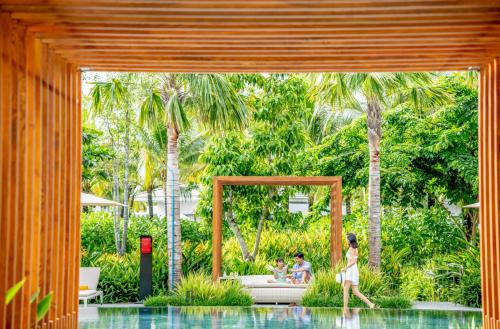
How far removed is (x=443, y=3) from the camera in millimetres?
6930

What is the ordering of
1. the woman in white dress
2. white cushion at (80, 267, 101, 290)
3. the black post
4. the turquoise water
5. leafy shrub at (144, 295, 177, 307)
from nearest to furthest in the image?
the turquoise water < the woman in white dress < white cushion at (80, 267, 101, 290) < leafy shrub at (144, 295, 177, 307) < the black post

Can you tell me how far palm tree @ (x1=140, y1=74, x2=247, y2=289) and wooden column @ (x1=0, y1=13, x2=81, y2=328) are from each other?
660cm

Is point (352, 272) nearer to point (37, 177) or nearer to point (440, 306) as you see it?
point (440, 306)

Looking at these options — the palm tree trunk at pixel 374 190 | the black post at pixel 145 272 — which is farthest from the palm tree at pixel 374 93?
the black post at pixel 145 272

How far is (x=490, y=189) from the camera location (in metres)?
9.20

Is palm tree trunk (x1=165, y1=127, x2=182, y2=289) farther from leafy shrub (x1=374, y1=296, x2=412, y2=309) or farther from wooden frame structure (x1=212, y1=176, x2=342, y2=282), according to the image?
leafy shrub (x1=374, y1=296, x2=412, y2=309)

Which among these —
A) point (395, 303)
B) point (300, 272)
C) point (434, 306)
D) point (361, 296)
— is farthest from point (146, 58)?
point (434, 306)

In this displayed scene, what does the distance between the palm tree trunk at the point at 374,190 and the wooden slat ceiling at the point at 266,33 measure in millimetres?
7836

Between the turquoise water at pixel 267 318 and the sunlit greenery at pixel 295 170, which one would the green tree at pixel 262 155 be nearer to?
the sunlit greenery at pixel 295 170

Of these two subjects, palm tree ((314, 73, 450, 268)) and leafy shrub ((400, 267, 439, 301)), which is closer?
palm tree ((314, 73, 450, 268))

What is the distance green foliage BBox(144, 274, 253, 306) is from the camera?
14.9 metres

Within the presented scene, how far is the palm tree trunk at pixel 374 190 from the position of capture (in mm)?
17203

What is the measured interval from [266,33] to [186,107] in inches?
364

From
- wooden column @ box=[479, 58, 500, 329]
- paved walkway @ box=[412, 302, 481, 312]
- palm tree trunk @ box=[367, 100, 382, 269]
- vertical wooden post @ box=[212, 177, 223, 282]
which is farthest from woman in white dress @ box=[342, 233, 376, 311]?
wooden column @ box=[479, 58, 500, 329]
